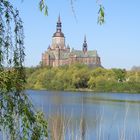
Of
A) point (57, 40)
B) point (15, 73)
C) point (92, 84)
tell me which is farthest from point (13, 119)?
point (57, 40)

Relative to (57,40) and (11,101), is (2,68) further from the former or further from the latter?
(57,40)

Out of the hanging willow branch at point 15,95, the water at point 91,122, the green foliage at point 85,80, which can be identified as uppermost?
the green foliage at point 85,80

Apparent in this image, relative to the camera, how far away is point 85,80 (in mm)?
77625

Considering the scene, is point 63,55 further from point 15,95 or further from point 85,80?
point 15,95

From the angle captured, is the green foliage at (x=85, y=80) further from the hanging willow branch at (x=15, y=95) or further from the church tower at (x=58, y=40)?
the hanging willow branch at (x=15, y=95)

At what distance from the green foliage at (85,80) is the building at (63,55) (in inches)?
1669

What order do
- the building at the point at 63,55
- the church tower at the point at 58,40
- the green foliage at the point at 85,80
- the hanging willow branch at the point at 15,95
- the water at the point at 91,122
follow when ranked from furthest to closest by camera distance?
the church tower at the point at 58,40 < the building at the point at 63,55 < the green foliage at the point at 85,80 < the water at the point at 91,122 < the hanging willow branch at the point at 15,95

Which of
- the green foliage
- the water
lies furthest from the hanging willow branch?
the green foliage

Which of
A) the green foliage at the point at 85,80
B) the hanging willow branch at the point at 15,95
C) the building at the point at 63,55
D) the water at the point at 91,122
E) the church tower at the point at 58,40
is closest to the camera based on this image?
the hanging willow branch at the point at 15,95

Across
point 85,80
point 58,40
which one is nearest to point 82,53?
point 58,40

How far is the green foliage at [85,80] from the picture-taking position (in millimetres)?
75625

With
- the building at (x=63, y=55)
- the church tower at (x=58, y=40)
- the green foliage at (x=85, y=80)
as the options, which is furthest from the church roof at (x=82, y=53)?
the green foliage at (x=85, y=80)

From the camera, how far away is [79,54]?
414ft

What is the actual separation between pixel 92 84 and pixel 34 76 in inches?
471
